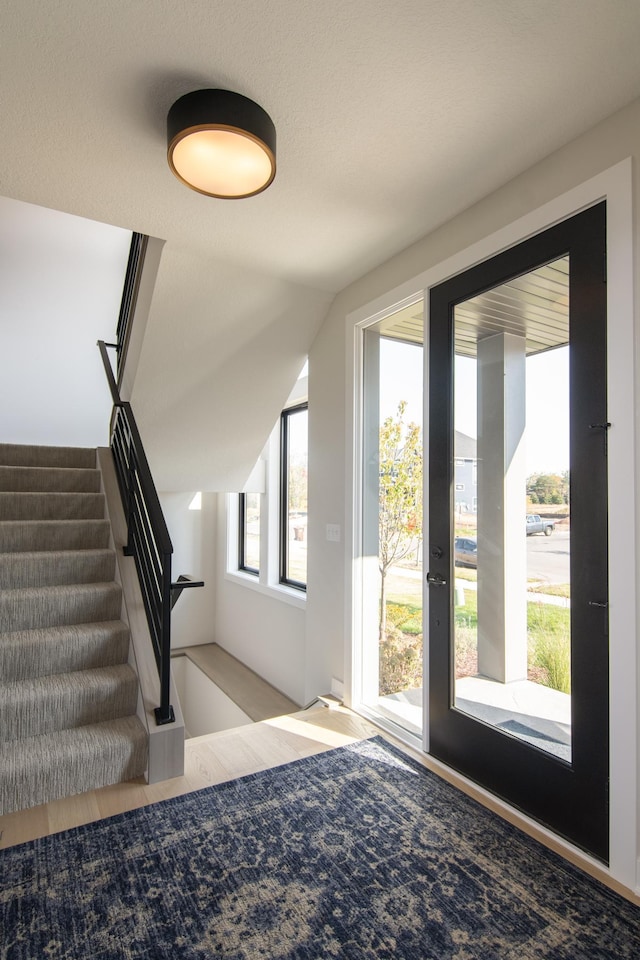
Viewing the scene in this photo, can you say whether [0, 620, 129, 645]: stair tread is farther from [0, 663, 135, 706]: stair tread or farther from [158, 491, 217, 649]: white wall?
[158, 491, 217, 649]: white wall

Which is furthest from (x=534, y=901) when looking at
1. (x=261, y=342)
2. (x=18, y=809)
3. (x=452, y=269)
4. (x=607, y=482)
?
(x=261, y=342)

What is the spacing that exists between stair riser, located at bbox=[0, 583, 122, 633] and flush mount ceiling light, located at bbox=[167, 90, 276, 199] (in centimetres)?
197

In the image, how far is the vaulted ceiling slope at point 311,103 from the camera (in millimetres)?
1463

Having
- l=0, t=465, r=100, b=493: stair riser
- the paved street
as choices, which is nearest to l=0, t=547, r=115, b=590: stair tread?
l=0, t=465, r=100, b=493: stair riser

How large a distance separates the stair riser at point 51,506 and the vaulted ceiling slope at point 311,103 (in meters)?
1.41

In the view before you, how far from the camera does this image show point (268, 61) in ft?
5.25

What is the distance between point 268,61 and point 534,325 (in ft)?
4.32

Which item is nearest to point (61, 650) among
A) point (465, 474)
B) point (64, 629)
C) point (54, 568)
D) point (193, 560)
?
point (64, 629)

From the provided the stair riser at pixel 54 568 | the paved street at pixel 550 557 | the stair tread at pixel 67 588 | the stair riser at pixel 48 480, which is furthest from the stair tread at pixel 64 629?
the paved street at pixel 550 557

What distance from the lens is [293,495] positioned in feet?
15.8

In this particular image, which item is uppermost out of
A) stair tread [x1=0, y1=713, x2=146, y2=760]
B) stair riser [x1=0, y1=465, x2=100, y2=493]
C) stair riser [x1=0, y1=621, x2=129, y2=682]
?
stair riser [x1=0, y1=465, x2=100, y2=493]

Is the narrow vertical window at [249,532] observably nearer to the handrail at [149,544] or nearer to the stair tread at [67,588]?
the handrail at [149,544]

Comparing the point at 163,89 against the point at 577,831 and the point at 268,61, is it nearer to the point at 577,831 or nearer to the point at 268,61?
the point at 268,61

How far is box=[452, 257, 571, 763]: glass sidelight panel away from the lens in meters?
2.01
